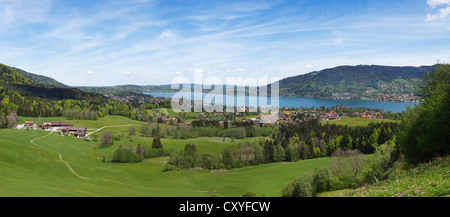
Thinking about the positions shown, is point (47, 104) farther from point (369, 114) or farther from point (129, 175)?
point (369, 114)

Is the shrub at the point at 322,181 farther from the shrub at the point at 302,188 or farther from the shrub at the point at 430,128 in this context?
the shrub at the point at 430,128

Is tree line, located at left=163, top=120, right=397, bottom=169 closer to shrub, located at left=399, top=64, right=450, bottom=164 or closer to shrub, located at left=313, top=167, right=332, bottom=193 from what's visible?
shrub, located at left=313, top=167, right=332, bottom=193

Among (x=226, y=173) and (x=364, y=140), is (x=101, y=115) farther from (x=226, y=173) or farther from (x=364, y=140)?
(x=364, y=140)

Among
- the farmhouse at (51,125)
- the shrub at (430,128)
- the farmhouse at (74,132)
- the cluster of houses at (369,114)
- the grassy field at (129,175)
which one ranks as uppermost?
the shrub at (430,128)

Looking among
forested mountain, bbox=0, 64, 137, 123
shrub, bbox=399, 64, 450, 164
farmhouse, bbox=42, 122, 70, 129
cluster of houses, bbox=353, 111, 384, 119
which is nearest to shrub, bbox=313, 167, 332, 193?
shrub, bbox=399, 64, 450, 164

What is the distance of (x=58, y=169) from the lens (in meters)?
39.2

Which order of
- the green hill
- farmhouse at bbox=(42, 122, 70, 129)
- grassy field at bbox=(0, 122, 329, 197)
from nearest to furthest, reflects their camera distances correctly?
grassy field at bbox=(0, 122, 329, 197)
farmhouse at bbox=(42, 122, 70, 129)
the green hill

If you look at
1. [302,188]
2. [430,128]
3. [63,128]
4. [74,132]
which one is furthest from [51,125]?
[430,128]

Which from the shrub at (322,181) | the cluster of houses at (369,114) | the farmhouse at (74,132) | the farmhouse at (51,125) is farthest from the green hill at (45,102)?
the cluster of houses at (369,114)
